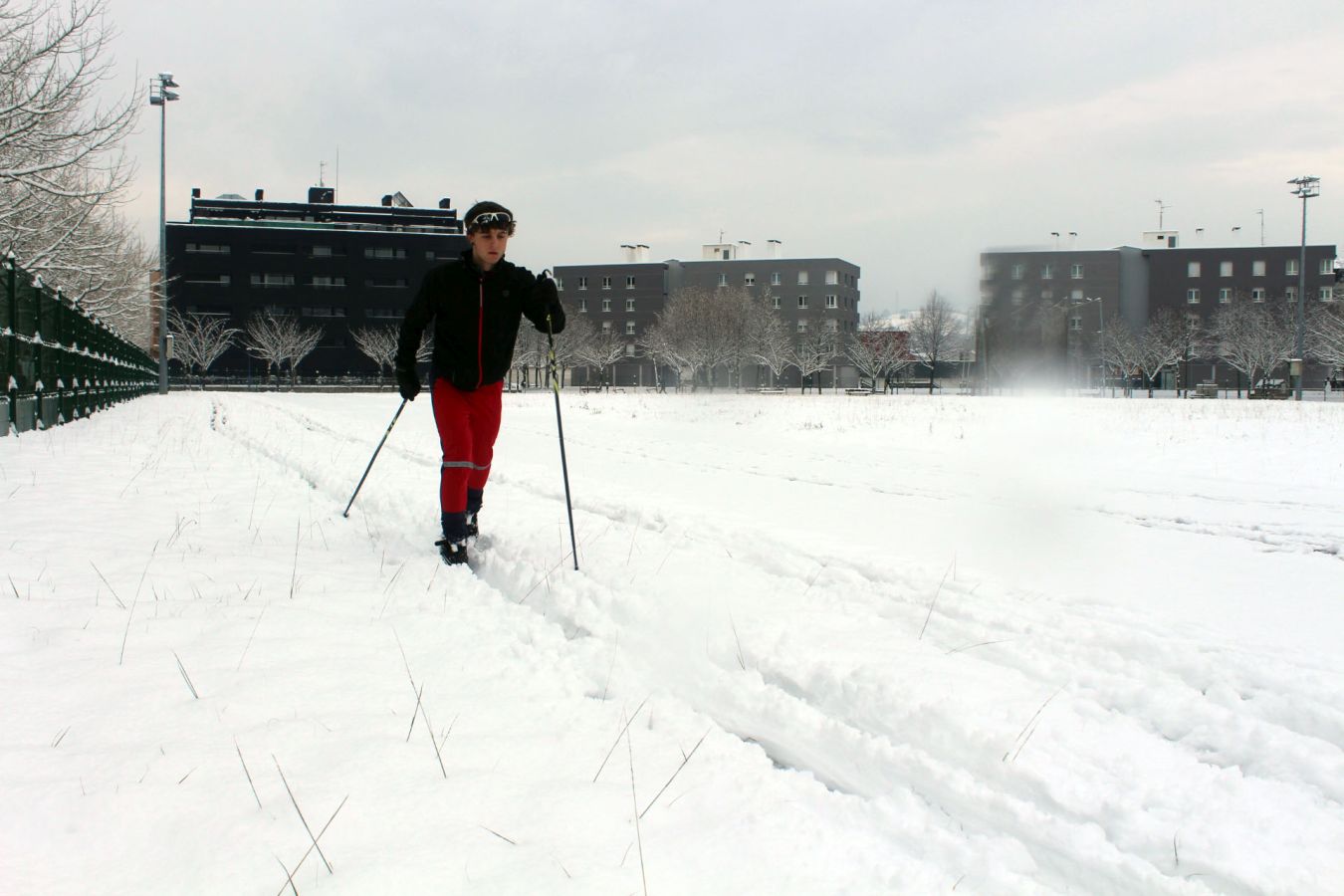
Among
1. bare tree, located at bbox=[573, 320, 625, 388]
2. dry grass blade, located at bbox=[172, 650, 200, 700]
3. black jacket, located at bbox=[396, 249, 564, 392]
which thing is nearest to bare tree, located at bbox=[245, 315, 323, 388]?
bare tree, located at bbox=[573, 320, 625, 388]

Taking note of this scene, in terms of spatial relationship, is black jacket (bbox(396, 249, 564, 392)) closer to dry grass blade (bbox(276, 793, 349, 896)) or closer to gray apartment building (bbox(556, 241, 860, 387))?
dry grass blade (bbox(276, 793, 349, 896))

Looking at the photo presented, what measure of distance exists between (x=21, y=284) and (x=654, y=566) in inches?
445

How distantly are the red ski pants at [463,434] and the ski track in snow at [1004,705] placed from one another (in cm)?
48

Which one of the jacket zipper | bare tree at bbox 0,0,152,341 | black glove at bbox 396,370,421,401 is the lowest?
black glove at bbox 396,370,421,401

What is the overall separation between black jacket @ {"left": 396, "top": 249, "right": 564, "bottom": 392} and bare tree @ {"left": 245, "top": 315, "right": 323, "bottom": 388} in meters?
66.5

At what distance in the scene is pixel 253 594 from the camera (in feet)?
12.3

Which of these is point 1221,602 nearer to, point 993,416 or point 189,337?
point 993,416

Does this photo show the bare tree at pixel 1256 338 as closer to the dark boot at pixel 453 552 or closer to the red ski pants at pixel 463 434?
the red ski pants at pixel 463 434

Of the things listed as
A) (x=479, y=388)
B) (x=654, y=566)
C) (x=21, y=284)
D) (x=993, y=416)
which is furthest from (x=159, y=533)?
(x=993, y=416)

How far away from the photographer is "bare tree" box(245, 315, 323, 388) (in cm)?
6794

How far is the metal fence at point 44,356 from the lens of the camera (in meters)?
10.9

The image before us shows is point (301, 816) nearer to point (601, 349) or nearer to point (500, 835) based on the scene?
point (500, 835)

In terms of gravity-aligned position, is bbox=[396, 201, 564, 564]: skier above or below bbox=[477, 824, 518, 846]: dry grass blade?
above

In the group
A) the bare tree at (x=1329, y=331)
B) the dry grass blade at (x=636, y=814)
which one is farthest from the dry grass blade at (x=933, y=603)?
the bare tree at (x=1329, y=331)
